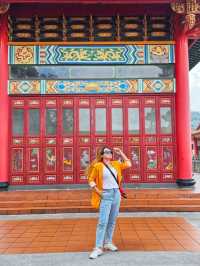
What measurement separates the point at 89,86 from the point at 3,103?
248 cm

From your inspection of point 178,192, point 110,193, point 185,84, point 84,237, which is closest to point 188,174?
point 178,192

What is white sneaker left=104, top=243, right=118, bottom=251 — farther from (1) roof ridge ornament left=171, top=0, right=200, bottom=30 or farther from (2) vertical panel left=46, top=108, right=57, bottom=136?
(1) roof ridge ornament left=171, top=0, right=200, bottom=30

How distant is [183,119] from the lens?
9.42 meters

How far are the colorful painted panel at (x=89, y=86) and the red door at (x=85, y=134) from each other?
0.19 metres

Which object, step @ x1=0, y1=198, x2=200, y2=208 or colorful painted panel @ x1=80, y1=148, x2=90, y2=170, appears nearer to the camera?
step @ x1=0, y1=198, x2=200, y2=208

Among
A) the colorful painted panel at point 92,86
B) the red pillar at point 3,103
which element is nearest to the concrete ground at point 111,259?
the red pillar at point 3,103

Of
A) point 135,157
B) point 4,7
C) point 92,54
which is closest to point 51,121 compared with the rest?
point 92,54

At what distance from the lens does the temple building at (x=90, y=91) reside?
948cm

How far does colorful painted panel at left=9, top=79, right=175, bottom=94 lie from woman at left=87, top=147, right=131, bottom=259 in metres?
5.07

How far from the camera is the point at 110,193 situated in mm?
4656

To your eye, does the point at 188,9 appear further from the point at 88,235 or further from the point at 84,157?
the point at 88,235

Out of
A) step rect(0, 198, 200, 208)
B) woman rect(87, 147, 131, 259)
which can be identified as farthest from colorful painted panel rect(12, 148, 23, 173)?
woman rect(87, 147, 131, 259)

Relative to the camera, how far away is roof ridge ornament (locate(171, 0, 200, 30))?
8914 mm

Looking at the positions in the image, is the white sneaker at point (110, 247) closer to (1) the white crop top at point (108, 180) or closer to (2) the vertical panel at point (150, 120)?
(1) the white crop top at point (108, 180)
